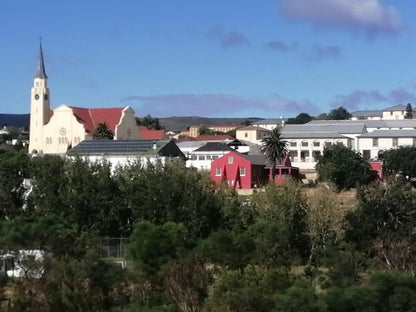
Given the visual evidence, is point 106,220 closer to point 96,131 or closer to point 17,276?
point 17,276

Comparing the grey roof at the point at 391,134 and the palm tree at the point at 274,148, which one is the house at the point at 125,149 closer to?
the palm tree at the point at 274,148

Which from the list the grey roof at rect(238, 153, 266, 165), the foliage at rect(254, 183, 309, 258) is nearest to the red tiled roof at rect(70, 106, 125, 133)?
the grey roof at rect(238, 153, 266, 165)

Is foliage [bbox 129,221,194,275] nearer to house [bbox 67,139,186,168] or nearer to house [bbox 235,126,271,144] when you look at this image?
house [bbox 67,139,186,168]

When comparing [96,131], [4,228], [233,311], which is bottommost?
[233,311]

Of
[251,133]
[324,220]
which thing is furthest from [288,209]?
[251,133]

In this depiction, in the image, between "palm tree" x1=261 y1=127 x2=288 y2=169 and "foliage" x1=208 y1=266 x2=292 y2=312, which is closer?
"foliage" x1=208 y1=266 x2=292 y2=312

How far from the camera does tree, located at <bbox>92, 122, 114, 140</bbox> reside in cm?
8369

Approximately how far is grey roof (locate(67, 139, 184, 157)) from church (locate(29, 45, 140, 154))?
42.5 ft

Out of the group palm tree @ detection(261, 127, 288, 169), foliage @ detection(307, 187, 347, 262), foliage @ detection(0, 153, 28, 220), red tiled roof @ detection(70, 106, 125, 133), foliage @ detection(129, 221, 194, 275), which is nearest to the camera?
foliage @ detection(129, 221, 194, 275)

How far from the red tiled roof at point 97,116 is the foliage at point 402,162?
31.5 metres

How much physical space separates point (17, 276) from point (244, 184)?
44.0 m

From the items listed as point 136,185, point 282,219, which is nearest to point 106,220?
point 136,185

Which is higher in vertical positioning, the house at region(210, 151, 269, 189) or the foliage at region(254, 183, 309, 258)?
the house at region(210, 151, 269, 189)

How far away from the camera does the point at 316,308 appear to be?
59.3 ft
